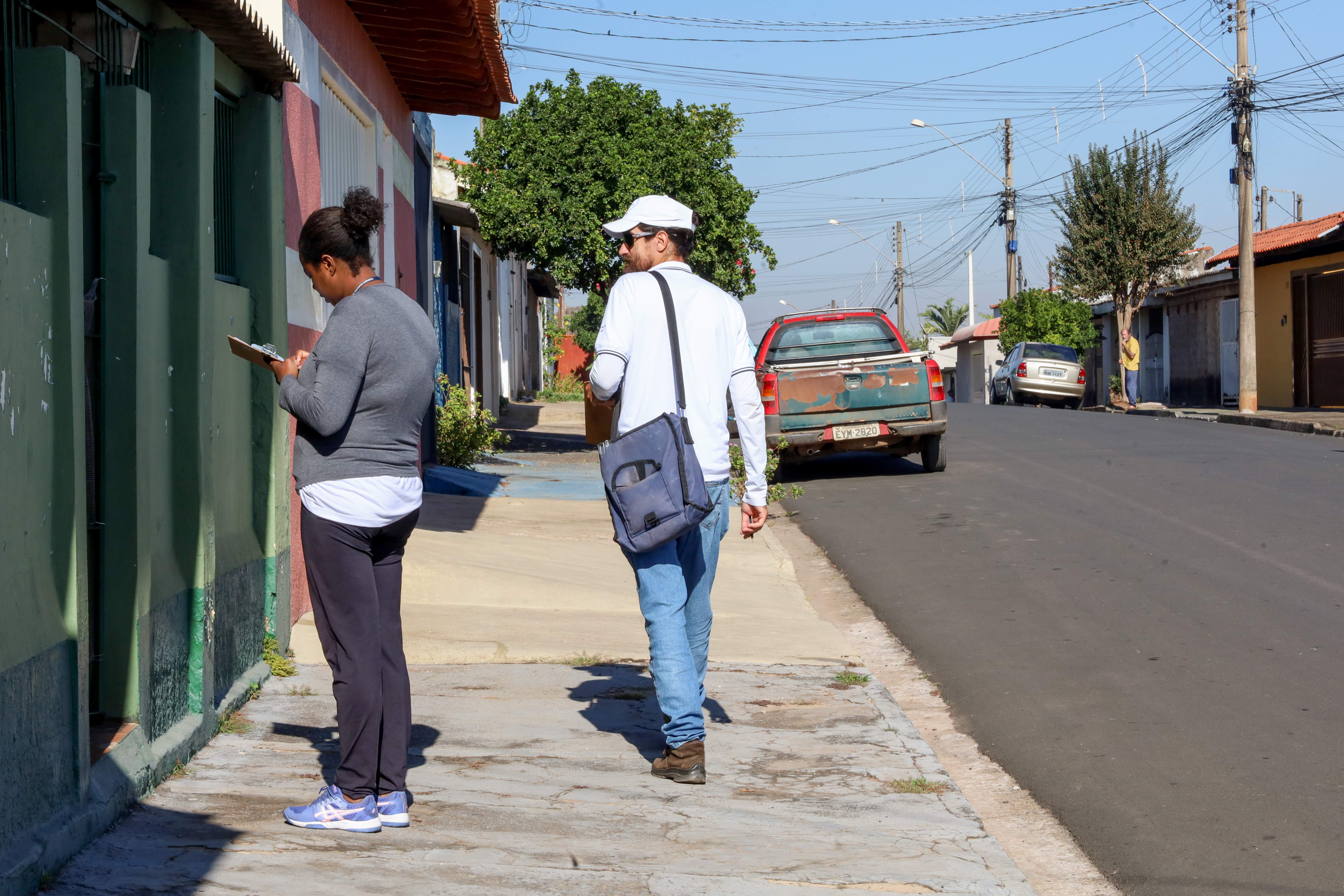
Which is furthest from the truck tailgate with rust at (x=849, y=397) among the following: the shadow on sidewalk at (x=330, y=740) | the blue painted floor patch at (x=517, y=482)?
the shadow on sidewalk at (x=330, y=740)

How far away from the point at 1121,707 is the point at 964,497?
6.63 m

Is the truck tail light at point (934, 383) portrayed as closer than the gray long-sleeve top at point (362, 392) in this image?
No

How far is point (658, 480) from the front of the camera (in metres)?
4.27

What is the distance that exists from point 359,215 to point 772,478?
1011 cm

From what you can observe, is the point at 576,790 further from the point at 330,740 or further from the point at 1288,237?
the point at 1288,237

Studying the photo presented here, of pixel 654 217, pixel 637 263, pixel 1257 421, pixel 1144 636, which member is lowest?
pixel 1144 636

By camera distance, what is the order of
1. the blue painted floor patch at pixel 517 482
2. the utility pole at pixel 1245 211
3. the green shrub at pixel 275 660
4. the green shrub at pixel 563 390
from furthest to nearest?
the green shrub at pixel 563 390
the utility pole at pixel 1245 211
the blue painted floor patch at pixel 517 482
the green shrub at pixel 275 660

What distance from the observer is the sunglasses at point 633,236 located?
454 cm

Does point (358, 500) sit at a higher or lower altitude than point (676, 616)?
higher

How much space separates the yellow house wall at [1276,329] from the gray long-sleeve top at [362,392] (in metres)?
26.9

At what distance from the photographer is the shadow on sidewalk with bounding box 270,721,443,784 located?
448 centimetres

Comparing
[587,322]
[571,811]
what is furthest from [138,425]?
[587,322]

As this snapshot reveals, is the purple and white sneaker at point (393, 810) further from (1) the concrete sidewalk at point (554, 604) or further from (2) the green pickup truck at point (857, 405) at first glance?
(2) the green pickup truck at point (857, 405)

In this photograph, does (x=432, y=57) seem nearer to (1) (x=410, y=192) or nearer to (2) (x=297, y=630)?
(1) (x=410, y=192)
